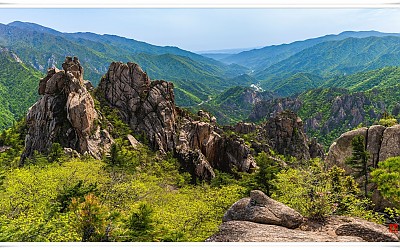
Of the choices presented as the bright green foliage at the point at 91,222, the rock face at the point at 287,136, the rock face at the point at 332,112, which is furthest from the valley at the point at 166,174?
the rock face at the point at 332,112

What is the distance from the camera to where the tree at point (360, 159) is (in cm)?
1770

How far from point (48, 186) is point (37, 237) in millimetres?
6109

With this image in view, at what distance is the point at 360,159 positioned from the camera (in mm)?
18141

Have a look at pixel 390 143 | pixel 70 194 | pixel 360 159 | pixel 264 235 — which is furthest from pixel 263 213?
pixel 390 143

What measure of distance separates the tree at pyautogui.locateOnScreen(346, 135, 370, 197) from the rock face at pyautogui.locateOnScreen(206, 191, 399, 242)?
8269mm

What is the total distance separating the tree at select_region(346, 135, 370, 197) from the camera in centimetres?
1770

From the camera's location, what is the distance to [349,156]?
19.8 metres

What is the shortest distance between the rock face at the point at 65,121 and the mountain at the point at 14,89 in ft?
225

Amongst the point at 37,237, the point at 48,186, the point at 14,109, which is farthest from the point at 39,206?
the point at 14,109

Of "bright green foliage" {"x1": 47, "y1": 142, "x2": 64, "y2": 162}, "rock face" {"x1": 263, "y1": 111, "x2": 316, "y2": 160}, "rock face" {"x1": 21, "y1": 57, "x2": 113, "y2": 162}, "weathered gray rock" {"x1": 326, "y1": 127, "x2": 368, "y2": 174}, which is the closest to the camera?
"weathered gray rock" {"x1": 326, "y1": 127, "x2": 368, "y2": 174}

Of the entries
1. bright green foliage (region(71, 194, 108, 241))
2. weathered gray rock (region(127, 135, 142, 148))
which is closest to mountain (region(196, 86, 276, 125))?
weathered gray rock (region(127, 135, 142, 148))

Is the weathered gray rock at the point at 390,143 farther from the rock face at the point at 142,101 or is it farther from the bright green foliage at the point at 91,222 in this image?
the rock face at the point at 142,101

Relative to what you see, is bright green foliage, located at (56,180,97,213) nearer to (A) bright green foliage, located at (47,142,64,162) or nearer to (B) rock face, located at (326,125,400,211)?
(A) bright green foliage, located at (47,142,64,162)

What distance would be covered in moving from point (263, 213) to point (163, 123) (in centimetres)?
2644
